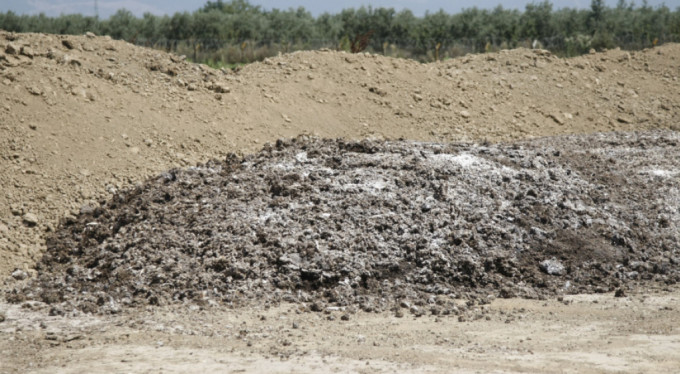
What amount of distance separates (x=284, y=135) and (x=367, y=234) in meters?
3.71

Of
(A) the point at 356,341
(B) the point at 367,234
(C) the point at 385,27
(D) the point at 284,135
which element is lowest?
(A) the point at 356,341

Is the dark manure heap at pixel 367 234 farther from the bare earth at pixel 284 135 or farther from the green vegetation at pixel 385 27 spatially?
the green vegetation at pixel 385 27

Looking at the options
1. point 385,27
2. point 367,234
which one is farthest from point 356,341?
point 385,27

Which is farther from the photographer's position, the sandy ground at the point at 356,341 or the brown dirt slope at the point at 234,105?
the brown dirt slope at the point at 234,105

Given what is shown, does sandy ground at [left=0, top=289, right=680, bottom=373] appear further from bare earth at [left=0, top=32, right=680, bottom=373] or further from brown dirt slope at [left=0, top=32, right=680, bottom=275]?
brown dirt slope at [left=0, top=32, right=680, bottom=275]

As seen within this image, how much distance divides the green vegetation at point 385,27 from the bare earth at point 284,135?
9.15m

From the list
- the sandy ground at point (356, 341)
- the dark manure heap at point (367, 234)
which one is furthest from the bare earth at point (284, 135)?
the dark manure heap at point (367, 234)

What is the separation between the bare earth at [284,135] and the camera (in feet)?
15.0

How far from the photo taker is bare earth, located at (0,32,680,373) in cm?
459

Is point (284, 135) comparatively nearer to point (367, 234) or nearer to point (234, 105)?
point (234, 105)

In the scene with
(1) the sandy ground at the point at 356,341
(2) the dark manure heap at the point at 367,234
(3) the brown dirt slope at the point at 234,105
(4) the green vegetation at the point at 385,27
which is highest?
(4) the green vegetation at the point at 385,27

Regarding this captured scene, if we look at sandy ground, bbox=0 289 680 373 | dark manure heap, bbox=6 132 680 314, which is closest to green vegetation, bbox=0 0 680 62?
dark manure heap, bbox=6 132 680 314

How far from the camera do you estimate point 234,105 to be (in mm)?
9992

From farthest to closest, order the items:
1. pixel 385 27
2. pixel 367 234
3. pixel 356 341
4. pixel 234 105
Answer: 1. pixel 385 27
2. pixel 234 105
3. pixel 367 234
4. pixel 356 341
